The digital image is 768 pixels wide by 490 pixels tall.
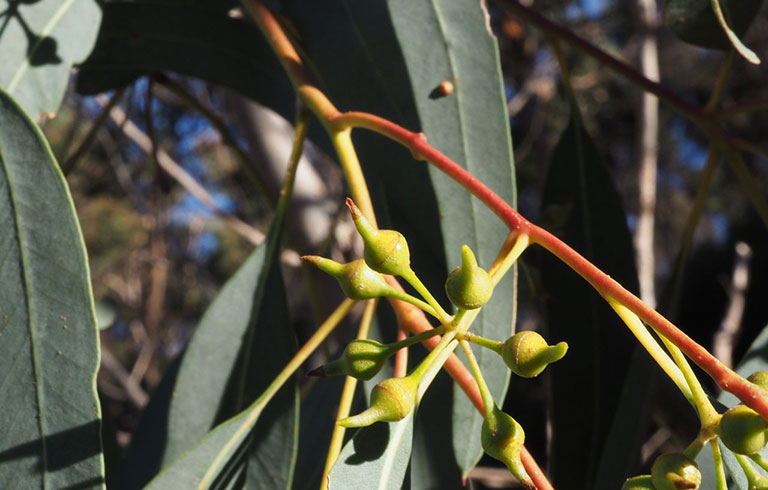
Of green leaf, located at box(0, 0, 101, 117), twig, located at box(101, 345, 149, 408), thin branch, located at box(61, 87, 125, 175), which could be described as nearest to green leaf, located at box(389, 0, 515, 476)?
green leaf, located at box(0, 0, 101, 117)

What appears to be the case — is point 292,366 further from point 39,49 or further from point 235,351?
point 39,49

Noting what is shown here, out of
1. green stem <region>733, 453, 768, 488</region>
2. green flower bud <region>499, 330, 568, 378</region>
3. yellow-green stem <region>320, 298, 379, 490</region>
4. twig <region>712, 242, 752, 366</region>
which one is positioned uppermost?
green flower bud <region>499, 330, 568, 378</region>

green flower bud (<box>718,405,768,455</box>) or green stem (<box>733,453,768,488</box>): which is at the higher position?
green flower bud (<box>718,405,768,455</box>)

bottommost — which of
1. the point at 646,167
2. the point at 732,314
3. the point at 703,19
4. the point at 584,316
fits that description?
the point at 732,314

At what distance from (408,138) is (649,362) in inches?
16.8

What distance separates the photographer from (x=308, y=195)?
54.8 inches

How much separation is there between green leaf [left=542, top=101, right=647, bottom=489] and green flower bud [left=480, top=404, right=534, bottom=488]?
414 millimetres

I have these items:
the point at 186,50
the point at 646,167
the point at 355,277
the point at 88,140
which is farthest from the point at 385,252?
the point at 646,167

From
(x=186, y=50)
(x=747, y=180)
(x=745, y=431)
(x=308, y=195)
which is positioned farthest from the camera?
(x=308, y=195)

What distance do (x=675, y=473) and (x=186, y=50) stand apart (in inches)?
34.5

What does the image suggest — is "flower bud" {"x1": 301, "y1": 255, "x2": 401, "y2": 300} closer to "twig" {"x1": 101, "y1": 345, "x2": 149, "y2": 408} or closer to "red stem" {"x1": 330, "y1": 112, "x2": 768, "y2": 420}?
"red stem" {"x1": 330, "y1": 112, "x2": 768, "y2": 420}

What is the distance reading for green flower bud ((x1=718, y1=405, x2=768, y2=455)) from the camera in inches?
Answer: 15.9

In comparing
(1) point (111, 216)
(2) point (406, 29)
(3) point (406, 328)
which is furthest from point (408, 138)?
(1) point (111, 216)

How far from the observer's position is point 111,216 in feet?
17.9
